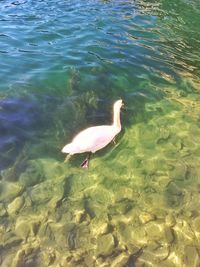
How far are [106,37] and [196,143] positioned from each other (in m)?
5.94

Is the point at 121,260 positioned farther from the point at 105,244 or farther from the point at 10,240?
the point at 10,240

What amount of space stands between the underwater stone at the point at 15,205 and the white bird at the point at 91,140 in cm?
117

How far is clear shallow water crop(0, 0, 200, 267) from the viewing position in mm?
5430

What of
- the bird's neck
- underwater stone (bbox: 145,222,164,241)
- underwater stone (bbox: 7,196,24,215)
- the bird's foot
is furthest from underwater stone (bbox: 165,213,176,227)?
underwater stone (bbox: 7,196,24,215)

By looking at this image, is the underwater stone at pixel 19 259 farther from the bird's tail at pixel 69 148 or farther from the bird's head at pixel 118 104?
the bird's head at pixel 118 104

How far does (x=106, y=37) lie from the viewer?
12.1 m

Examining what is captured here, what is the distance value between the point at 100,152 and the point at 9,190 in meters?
1.85

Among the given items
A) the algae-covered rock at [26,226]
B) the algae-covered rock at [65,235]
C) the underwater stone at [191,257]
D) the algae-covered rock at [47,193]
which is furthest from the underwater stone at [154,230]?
the algae-covered rock at [26,226]

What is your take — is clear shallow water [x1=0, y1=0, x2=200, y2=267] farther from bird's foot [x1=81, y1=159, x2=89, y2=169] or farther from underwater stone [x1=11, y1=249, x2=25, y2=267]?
bird's foot [x1=81, y1=159, x2=89, y2=169]

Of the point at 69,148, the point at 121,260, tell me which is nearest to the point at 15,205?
the point at 69,148

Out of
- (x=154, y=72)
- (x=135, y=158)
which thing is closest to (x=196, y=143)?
(x=135, y=158)

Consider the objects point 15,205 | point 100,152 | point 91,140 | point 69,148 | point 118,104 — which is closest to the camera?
point 15,205

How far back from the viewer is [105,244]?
5414 mm

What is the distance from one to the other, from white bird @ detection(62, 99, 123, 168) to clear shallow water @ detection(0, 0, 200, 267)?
0.26 metres
